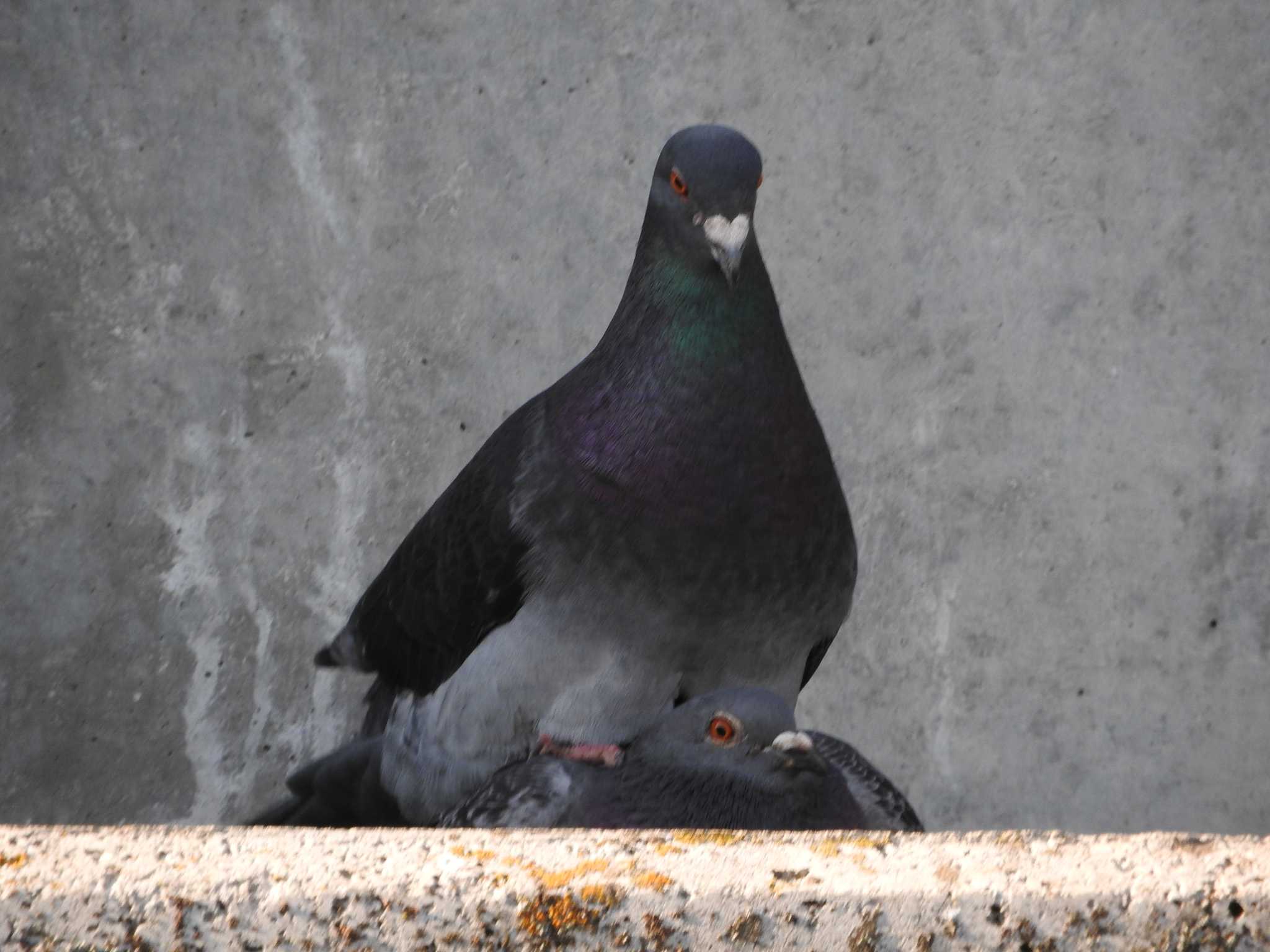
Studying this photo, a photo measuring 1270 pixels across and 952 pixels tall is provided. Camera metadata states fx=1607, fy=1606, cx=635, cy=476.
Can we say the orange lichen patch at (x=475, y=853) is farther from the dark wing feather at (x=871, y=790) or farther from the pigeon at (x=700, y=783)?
the dark wing feather at (x=871, y=790)

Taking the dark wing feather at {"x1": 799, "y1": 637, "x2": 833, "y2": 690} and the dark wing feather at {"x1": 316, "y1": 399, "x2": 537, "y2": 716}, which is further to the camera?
the dark wing feather at {"x1": 799, "y1": 637, "x2": 833, "y2": 690}

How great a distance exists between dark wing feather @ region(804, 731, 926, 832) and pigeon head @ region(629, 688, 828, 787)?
0.73 ft

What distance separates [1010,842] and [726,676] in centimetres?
148

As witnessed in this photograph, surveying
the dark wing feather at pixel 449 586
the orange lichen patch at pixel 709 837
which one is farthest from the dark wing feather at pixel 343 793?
the orange lichen patch at pixel 709 837

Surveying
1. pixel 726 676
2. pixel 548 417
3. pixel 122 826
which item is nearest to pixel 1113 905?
pixel 122 826

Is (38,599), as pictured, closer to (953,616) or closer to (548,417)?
(548,417)

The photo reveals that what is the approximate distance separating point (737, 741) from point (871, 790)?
411 millimetres

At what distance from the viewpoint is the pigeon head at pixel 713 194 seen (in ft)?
8.57

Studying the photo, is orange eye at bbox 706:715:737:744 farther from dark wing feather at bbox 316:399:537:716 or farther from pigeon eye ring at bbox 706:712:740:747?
dark wing feather at bbox 316:399:537:716

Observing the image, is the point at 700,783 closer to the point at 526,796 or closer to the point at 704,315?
the point at 526,796

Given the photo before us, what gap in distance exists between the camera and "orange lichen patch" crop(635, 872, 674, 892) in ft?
3.99

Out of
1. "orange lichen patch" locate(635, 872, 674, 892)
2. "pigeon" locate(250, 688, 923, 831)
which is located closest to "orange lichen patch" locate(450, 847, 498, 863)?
"orange lichen patch" locate(635, 872, 674, 892)

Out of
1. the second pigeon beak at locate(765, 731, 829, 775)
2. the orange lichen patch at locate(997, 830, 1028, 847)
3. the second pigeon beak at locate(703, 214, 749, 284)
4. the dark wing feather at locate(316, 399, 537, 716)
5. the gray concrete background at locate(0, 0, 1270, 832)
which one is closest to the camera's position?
the orange lichen patch at locate(997, 830, 1028, 847)

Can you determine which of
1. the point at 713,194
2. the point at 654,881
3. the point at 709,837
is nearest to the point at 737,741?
the point at 713,194
